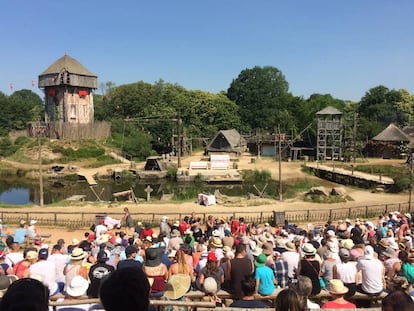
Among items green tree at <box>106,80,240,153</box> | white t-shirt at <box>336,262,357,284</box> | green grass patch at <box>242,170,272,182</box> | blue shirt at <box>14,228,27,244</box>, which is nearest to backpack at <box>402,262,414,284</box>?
white t-shirt at <box>336,262,357,284</box>

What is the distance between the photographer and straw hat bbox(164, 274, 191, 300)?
576 cm

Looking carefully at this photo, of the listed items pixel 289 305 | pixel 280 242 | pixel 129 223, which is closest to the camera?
pixel 289 305

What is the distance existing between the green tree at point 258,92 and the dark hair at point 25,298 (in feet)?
251

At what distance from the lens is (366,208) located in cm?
2100

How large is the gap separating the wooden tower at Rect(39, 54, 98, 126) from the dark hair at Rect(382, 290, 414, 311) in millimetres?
51822

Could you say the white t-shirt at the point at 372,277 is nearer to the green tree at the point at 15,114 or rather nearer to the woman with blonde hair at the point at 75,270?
the woman with blonde hair at the point at 75,270

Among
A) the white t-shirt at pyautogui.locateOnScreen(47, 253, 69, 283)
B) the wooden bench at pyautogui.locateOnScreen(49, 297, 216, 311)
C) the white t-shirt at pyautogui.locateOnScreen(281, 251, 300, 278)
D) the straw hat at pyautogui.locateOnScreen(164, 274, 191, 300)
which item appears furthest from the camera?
the white t-shirt at pyautogui.locateOnScreen(47, 253, 69, 283)

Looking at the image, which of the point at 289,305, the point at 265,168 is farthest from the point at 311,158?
the point at 289,305

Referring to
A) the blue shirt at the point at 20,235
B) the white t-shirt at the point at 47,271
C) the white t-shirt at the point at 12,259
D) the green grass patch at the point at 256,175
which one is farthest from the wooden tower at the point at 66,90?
the white t-shirt at the point at 47,271

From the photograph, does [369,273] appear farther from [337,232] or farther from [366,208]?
[366,208]

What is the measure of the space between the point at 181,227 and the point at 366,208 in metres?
11.9

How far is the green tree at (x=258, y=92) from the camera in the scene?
79.5 meters

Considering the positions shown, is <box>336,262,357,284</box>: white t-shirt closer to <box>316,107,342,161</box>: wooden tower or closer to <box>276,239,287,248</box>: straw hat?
<box>276,239,287,248</box>: straw hat

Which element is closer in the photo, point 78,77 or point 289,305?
point 289,305
